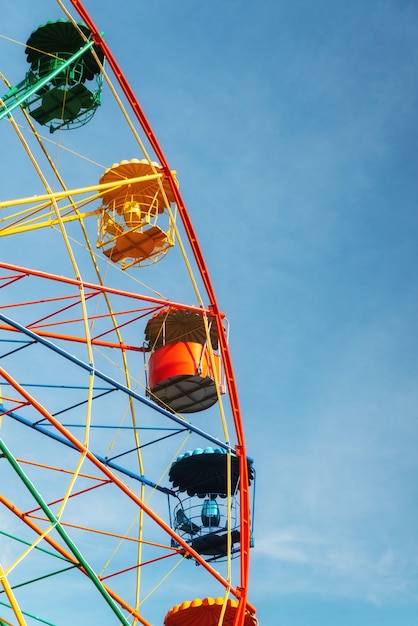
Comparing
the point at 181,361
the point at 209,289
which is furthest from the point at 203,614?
the point at 209,289

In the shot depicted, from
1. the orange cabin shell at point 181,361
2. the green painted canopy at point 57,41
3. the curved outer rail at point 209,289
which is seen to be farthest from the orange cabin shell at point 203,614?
the green painted canopy at point 57,41

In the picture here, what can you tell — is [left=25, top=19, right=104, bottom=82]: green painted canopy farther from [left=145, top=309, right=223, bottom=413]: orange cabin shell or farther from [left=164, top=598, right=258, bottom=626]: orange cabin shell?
[left=164, top=598, right=258, bottom=626]: orange cabin shell

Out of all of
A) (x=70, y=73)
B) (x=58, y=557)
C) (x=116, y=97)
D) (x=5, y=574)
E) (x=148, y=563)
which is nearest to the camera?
(x=5, y=574)

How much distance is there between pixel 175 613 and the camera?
24172 mm

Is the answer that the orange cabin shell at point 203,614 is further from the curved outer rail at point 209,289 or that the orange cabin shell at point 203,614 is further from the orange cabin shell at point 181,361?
the orange cabin shell at point 181,361

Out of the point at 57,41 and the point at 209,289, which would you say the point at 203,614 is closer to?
the point at 209,289

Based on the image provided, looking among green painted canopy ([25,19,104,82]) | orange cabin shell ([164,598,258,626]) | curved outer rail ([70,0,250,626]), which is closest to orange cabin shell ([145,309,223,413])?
curved outer rail ([70,0,250,626])

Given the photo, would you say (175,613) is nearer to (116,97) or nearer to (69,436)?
(69,436)

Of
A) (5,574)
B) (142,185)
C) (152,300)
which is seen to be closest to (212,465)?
(152,300)

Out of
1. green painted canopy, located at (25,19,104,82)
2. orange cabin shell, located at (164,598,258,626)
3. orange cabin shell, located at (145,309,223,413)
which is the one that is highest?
green painted canopy, located at (25,19,104,82)

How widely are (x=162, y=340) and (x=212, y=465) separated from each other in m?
3.58

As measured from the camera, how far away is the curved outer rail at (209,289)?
76.8ft

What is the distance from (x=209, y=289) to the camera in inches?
970

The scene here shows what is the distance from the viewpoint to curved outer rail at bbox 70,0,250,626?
23406 mm
